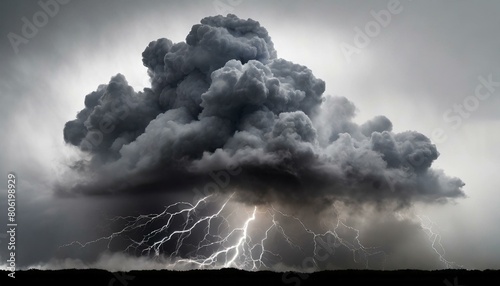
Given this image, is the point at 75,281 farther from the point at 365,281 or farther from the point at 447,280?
the point at 447,280

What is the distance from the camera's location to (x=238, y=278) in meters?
53.0

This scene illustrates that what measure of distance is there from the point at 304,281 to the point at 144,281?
18.6 m

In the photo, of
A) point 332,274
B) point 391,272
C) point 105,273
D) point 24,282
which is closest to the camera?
point 24,282

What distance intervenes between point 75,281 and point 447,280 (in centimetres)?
4321

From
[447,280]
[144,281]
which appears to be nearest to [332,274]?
[447,280]

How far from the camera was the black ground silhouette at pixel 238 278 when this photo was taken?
49625 millimetres

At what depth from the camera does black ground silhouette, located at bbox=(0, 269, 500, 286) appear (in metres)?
49.6

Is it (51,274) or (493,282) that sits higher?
(51,274)

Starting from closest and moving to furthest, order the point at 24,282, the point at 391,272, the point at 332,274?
the point at 24,282 < the point at 332,274 < the point at 391,272

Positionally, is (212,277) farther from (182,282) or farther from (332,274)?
(332,274)

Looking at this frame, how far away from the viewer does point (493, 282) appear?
50625 mm

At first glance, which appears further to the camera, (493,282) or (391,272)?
(391,272)

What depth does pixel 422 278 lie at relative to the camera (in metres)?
54.1

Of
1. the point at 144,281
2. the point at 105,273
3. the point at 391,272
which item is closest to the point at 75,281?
the point at 105,273
